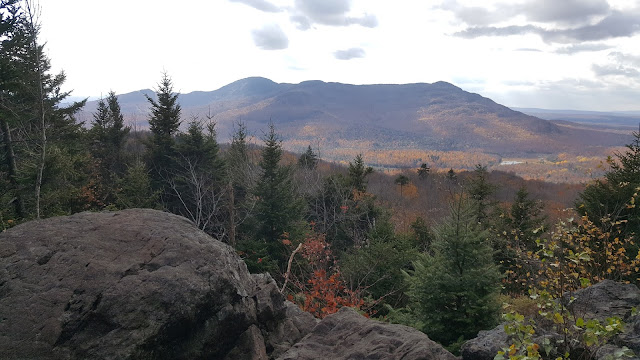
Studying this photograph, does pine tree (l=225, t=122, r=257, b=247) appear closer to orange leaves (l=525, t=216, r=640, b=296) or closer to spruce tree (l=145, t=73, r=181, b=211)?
spruce tree (l=145, t=73, r=181, b=211)

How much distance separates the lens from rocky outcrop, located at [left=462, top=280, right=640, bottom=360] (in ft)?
15.9

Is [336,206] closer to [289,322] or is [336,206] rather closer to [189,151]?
[189,151]

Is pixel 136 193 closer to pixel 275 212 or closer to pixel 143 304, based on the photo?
pixel 275 212

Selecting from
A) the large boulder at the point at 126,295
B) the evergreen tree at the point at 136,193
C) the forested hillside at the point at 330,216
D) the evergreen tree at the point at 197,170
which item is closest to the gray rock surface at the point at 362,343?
the large boulder at the point at 126,295

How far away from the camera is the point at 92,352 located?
4.36 m

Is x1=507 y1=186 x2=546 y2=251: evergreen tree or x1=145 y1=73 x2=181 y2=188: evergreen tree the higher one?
x1=145 y1=73 x2=181 y2=188: evergreen tree

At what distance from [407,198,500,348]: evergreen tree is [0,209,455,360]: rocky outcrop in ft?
10.1

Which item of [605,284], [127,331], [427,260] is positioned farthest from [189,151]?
[605,284]

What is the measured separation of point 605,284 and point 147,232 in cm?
843

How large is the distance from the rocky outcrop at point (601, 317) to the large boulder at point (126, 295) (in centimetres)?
315

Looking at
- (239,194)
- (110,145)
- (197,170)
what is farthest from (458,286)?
(110,145)

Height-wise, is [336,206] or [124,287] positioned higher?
[124,287]

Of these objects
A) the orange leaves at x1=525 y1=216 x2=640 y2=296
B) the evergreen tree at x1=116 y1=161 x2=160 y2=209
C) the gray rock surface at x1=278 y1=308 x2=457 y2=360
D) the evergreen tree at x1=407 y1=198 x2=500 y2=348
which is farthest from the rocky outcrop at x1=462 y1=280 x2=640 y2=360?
the evergreen tree at x1=116 y1=161 x2=160 y2=209

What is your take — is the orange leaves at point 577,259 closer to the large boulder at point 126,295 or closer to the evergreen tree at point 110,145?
the large boulder at point 126,295
